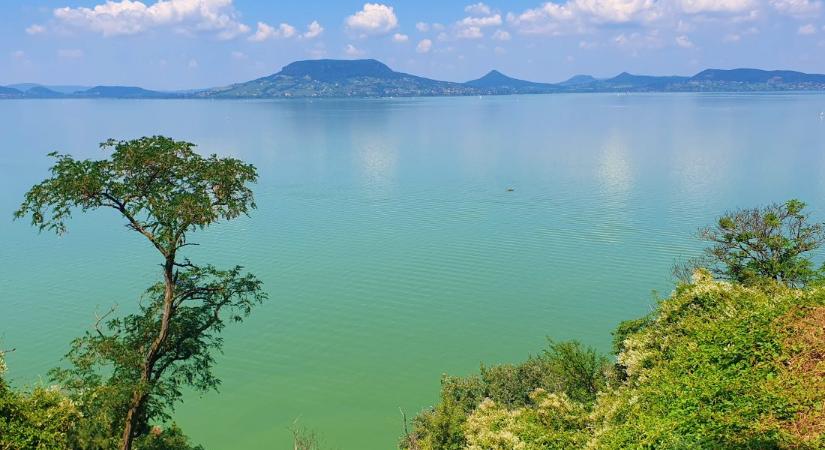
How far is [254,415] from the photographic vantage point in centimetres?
2762

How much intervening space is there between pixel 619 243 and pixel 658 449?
133 ft

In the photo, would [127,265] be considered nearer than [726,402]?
No

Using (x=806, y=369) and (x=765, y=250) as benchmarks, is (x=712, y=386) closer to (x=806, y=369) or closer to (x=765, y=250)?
(x=806, y=369)

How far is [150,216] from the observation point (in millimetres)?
15453

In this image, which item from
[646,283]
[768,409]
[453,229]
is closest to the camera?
[768,409]

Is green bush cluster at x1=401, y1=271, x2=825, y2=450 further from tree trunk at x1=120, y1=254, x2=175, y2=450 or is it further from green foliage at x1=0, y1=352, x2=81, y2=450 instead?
green foliage at x1=0, y1=352, x2=81, y2=450

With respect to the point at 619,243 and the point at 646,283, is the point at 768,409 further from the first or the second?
the point at 619,243

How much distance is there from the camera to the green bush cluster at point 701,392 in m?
11.4

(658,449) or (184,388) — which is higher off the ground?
(658,449)

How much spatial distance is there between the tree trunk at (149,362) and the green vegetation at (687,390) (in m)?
8.89

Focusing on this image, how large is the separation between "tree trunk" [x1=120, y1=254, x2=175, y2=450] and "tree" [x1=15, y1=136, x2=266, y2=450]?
0.03 metres

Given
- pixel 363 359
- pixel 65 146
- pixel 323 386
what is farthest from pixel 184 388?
pixel 65 146

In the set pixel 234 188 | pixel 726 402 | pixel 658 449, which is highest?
pixel 234 188

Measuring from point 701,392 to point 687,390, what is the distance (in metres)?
0.44
